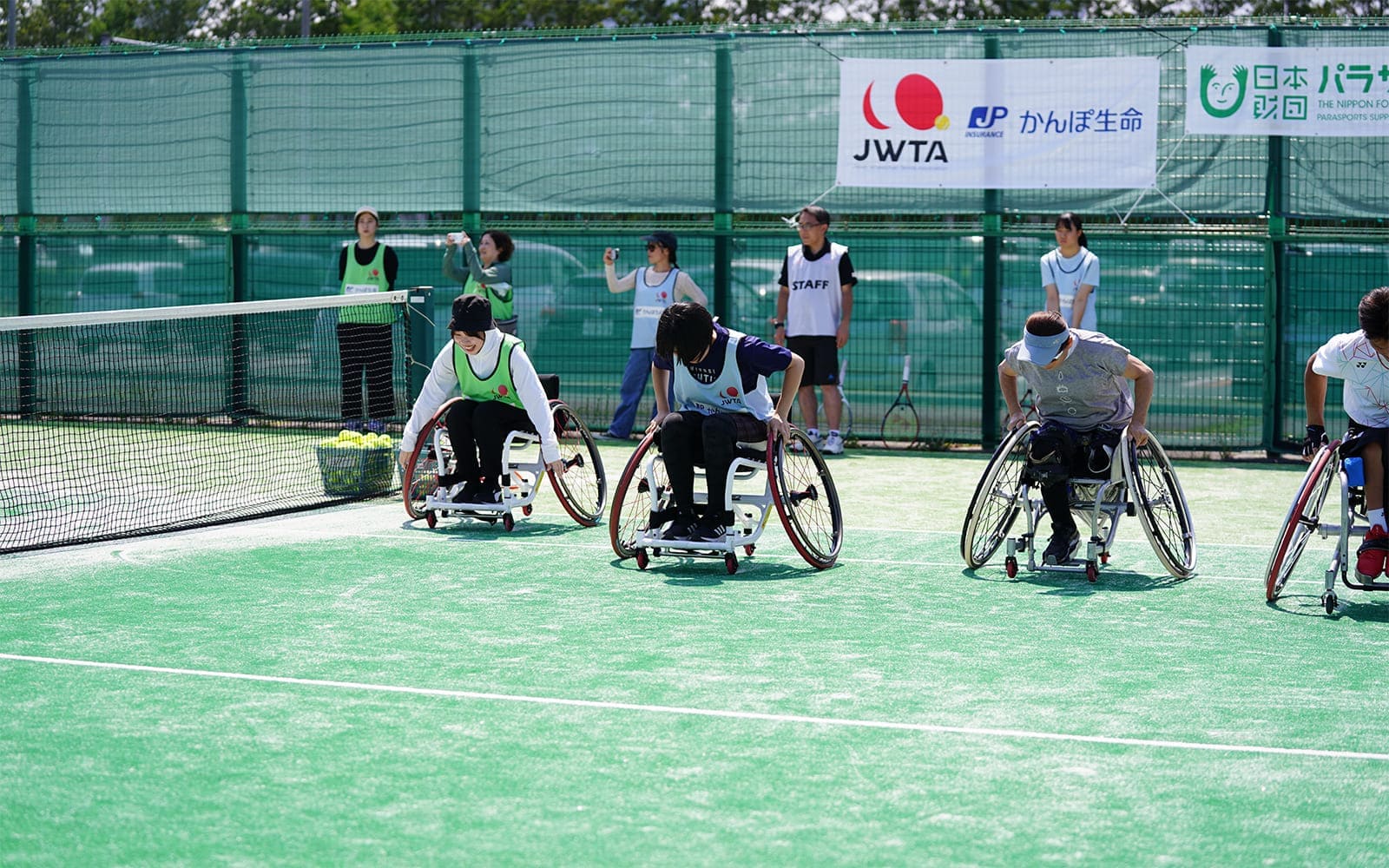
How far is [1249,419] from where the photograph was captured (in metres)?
13.5

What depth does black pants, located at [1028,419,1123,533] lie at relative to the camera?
7.94m

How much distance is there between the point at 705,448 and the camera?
8.17 meters

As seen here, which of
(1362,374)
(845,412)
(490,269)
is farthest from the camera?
(845,412)

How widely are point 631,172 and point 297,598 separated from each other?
25.5 ft

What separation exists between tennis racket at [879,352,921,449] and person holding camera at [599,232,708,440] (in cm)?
171

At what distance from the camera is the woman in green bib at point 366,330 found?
13.0m

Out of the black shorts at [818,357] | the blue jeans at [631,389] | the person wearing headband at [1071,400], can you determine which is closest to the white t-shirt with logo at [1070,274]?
the black shorts at [818,357]

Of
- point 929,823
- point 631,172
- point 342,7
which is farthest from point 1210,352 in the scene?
point 342,7

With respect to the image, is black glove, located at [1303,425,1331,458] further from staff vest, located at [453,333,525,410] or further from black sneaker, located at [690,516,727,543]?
staff vest, located at [453,333,525,410]

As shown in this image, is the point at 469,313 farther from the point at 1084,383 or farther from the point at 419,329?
the point at 1084,383

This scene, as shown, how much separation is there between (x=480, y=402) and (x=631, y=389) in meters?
4.47

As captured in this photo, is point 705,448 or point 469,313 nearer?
point 705,448

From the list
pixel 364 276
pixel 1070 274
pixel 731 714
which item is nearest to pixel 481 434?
pixel 731 714

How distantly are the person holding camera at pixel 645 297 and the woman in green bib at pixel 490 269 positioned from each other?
3.31 feet
